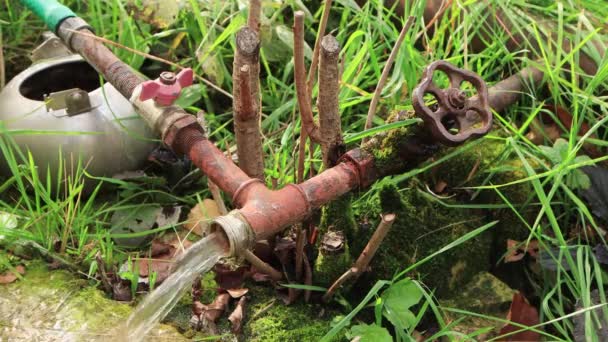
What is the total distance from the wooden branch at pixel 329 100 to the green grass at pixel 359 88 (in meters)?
0.10

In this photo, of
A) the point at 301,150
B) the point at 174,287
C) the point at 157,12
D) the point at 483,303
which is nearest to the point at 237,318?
the point at 174,287

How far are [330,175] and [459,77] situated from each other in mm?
451

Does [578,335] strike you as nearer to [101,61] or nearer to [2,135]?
[101,61]

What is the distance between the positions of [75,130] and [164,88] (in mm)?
506

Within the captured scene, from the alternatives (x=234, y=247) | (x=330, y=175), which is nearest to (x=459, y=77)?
(x=330, y=175)

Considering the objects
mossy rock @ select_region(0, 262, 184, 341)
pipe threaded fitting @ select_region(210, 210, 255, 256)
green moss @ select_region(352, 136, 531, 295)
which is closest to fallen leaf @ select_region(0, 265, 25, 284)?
mossy rock @ select_region(0, 262, 184, 341)

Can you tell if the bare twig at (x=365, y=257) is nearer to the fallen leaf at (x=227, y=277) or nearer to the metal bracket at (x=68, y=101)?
the fallen leaf at (x=227, y=277)

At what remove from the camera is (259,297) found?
1.92 meters

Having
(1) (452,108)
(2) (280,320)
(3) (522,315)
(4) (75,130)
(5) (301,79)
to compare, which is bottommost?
(3) (522,315)

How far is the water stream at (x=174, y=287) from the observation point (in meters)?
1.54

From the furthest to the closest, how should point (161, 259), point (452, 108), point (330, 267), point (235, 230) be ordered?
1. point (161, 259)
2. point (330, 267)
3. point (452, 108)
4. point (235, 230)

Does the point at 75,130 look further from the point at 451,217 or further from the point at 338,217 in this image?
the point at 451,217

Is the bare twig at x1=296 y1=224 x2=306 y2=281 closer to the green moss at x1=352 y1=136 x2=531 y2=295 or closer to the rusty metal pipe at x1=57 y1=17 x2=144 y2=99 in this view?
the green moss at x1=352 y1=136 x2=531 y2=295

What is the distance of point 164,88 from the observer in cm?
184
